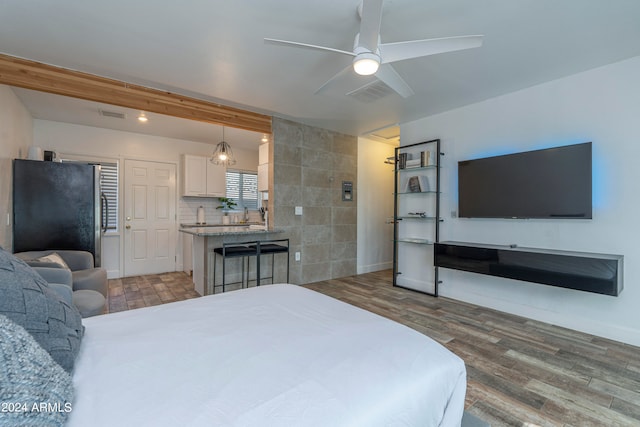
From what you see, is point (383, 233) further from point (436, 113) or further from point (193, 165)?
point (193, 165)

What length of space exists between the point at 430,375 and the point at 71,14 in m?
3.17

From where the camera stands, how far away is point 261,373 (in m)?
0.89

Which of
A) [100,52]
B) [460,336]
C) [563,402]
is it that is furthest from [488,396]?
[100,52]

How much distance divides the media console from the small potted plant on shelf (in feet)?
14.0

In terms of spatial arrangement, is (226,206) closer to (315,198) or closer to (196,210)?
(196,210)

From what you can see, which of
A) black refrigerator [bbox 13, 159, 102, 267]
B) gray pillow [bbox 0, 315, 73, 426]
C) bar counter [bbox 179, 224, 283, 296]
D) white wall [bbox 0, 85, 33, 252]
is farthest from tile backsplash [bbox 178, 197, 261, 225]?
gray pillow [bbox 0, 315, 73, 426]

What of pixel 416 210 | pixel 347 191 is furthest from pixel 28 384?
pixel 347 191

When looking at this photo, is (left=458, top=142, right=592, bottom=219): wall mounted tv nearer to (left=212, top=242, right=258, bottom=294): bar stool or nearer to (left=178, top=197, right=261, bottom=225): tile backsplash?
(left=212, top=242, right=258, bottom=294): bar stool

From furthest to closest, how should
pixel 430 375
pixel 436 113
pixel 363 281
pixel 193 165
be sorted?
pixel 193 165 < pixel 363 281 < pixel 436 113 < pixel 430 375

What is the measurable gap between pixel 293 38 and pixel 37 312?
2.40 metres

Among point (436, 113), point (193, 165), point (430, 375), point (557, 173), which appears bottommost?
point (430, 375)

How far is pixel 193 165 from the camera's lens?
5.46m

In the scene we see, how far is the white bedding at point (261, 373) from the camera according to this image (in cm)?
73

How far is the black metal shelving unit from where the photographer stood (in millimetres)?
4004
